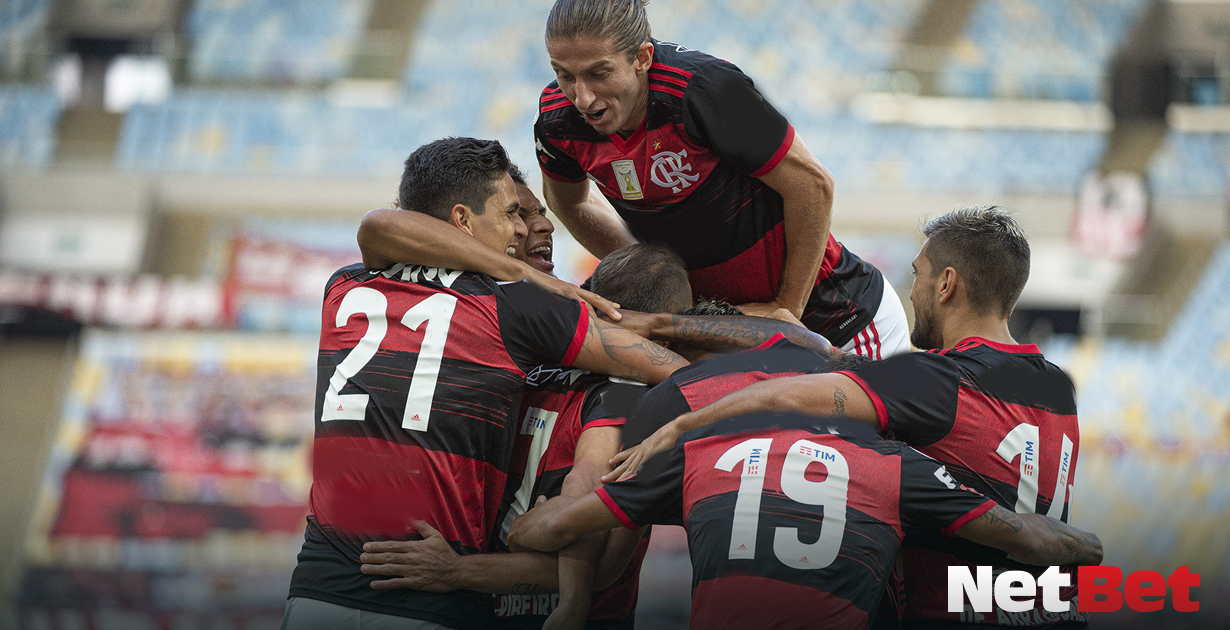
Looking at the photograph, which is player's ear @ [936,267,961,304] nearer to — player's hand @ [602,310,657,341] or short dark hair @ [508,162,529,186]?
player's hand @ [602,310,657,341]

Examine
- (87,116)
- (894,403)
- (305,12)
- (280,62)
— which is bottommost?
(894,403)

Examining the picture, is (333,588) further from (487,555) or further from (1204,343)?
(1204,343)

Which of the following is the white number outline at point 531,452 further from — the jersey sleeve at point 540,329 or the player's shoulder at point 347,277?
the player's shoulder at point 347,277

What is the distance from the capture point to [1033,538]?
2707mm

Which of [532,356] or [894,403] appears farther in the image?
[532,356]

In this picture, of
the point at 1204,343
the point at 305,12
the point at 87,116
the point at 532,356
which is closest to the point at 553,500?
the point at 532,356

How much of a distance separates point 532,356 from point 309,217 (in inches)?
452

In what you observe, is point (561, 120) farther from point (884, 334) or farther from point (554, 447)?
point (884, 334)

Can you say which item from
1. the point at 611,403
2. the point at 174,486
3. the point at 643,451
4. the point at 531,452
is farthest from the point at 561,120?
the point at 174,486

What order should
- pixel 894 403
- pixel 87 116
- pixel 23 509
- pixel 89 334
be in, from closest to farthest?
pixel 894 403 < pixel 23 509 < pixel 89 334 < pixel 87 116

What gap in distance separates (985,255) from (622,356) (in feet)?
3.99

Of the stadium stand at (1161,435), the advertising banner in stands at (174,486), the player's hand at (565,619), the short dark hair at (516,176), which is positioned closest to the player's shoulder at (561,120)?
the short dark hair at (516,176)

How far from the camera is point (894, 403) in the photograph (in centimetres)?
283

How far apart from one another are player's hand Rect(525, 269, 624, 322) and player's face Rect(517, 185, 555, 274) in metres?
0.44
